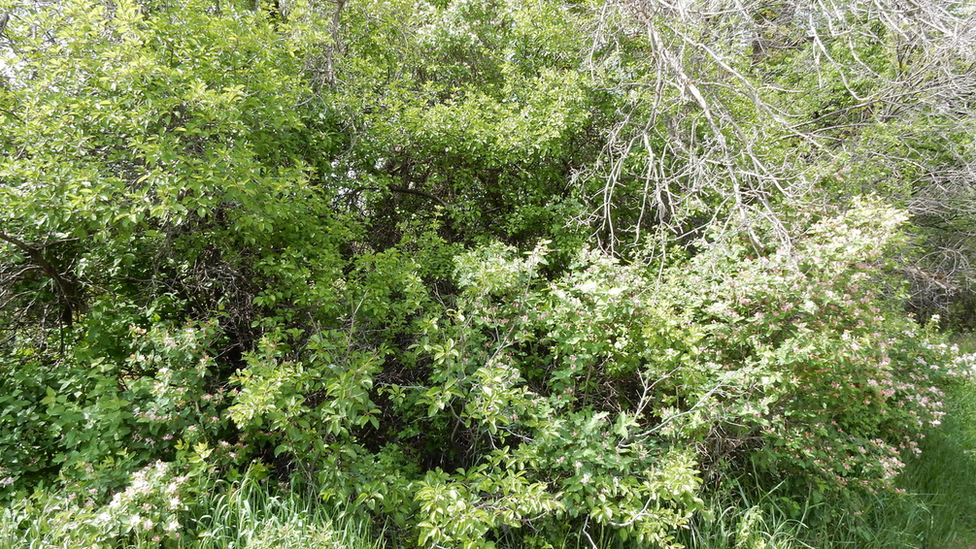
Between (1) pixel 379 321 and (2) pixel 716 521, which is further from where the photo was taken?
(1) pixel 379 321

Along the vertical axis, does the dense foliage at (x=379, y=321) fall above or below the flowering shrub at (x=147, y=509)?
above

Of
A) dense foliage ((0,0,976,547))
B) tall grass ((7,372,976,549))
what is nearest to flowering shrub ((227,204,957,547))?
dense foliage ((0,0,976,547))

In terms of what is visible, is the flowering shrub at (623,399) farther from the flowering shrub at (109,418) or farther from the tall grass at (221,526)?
the flowering shrub at (109,418)

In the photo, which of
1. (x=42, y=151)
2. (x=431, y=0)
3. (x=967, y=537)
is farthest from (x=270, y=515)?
(x=431, y=0)

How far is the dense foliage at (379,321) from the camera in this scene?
253 cm

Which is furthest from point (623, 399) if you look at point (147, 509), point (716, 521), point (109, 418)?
point (109, 418)

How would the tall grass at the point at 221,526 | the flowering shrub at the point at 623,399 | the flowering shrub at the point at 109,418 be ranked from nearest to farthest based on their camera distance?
1. the tall grass at the point at 221,526
2. the flowering shrub at the point at 109,418
3. the flowering shrub at the point at 623,399

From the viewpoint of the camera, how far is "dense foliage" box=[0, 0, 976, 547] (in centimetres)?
253

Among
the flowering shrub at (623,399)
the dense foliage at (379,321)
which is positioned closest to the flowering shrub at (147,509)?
the dense foliage at (379,321)

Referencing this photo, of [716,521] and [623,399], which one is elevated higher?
[623,399]

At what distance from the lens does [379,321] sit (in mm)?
3371

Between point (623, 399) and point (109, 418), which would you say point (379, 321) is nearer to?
point (109, 418)

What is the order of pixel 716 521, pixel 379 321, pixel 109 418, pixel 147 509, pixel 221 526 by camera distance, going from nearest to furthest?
1. pixel 147 509
2. pixel 221 526
3. pixel 109 418
4. pixel 716 521
5. pixel 379 321

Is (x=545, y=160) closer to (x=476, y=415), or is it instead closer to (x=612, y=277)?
(x=612, y=277)
